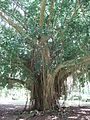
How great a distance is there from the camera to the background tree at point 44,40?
516 cm

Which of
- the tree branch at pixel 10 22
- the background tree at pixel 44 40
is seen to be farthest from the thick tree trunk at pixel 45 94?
the tree branch at pixel 10 22

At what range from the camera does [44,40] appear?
5297 millimetres

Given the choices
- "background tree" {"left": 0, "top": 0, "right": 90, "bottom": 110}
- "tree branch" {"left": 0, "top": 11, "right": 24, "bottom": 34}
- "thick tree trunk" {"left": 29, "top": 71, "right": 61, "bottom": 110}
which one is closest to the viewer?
"background tree" {"left": 0, "top": 0, "right": 90, "bottom": 110}

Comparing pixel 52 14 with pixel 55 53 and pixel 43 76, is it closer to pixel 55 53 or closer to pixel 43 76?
pixel 55 53

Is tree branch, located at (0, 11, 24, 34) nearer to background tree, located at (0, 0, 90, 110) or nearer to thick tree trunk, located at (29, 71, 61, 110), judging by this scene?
background tree, located at (0, 0, 90, 110)

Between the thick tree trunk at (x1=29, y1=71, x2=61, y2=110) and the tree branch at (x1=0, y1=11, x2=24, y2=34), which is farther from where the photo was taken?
the thick tree trunk at (x1=29, y1=71, x2=61, y2=110)

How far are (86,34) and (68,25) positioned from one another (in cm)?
39

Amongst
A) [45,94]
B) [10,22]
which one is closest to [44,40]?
[10,22]

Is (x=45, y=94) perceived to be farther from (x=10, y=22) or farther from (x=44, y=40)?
(x=10, y=22)

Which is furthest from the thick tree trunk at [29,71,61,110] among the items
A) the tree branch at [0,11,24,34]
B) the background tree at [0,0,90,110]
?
the tree branch at [0,11,24,34]

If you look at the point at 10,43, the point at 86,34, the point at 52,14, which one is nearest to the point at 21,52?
the point at 10,43

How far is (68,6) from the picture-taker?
5.24 m

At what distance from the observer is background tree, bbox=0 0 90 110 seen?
5160 millimetres

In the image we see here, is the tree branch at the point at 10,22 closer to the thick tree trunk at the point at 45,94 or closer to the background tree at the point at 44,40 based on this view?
the background tree at the point at 44,40
